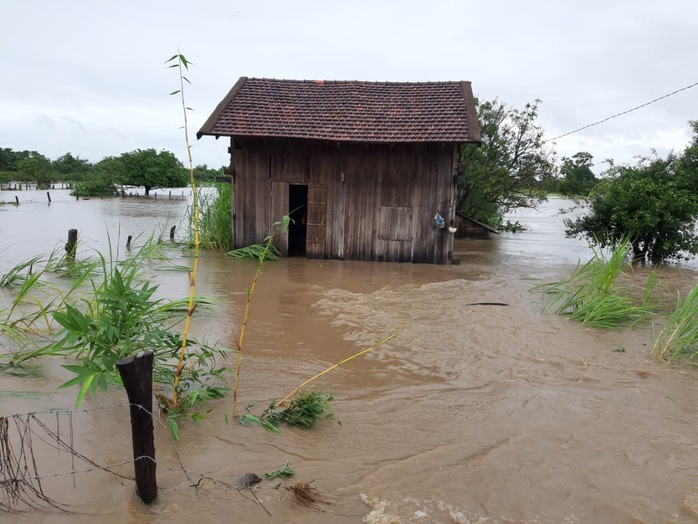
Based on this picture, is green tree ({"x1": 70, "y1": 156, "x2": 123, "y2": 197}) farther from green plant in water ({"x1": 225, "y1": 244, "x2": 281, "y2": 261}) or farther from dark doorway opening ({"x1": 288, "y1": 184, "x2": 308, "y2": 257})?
green plant in water ({"x1": 225, "y1": 244, "x2": 281, "y2": 261})

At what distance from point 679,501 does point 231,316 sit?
5772mm

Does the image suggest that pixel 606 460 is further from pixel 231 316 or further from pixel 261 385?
pixel 231 316

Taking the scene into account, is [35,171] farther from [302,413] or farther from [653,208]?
[302,413]

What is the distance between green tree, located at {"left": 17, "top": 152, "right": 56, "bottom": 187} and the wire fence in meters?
64.2

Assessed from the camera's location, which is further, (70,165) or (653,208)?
(70,165)

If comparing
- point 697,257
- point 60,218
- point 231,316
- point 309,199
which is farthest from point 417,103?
point 60,218

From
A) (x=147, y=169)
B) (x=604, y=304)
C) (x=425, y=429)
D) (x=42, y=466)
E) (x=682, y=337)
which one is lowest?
(x=425, y=429)

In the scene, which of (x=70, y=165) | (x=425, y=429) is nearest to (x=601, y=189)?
(x=425, y=429)

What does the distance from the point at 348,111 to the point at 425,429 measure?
1028 centimetres

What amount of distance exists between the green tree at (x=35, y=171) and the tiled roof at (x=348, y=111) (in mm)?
55249

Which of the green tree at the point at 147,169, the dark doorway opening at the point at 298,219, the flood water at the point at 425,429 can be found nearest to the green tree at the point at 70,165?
the green tree at the point at 147,169

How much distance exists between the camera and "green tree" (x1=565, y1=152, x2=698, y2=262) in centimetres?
1384

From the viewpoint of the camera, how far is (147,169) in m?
50.7

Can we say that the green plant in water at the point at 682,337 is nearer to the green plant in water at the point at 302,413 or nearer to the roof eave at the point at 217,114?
the green plant in water at the point at 302,413
